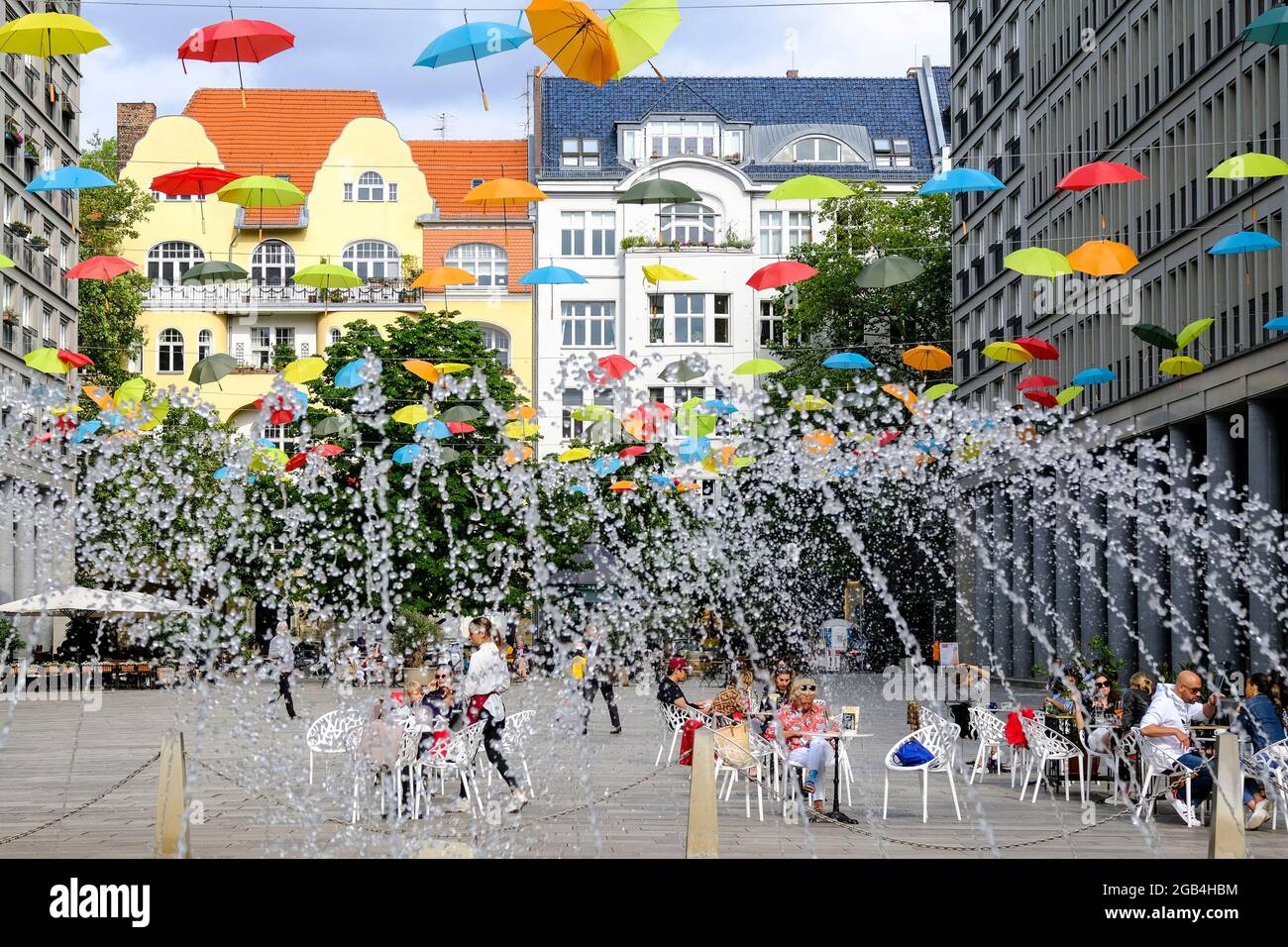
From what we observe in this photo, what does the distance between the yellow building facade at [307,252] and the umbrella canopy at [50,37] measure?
48.0 m

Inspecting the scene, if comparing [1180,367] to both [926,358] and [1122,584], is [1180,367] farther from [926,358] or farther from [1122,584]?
[1122,584]

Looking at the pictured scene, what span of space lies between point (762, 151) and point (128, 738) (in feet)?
179

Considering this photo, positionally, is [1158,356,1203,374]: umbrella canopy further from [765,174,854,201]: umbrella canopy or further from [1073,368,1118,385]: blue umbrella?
[765,174,854,201]: umbrella canopy

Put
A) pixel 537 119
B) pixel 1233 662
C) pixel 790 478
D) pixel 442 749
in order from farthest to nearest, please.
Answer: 1. pixel 537 119
2. pixel 790 478
3. pixel 1233 662
4. pixel 442 749

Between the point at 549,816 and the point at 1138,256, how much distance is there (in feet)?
101

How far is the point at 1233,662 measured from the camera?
34469 millimetres

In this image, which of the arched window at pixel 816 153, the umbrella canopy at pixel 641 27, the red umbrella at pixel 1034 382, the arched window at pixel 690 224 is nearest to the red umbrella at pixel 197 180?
the umbrella canopy at pixel 641 27

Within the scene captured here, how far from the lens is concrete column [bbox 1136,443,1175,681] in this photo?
40.0 metres

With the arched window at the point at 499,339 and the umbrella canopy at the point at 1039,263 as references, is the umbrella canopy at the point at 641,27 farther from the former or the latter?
the arched window at the point at 499,339

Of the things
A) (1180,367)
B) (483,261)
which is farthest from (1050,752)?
(483,261)

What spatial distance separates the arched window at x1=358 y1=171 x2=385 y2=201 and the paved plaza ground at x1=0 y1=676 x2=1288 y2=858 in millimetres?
49756

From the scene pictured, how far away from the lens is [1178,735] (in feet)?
53.0
